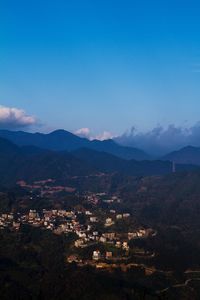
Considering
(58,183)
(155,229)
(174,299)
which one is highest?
(58,183)

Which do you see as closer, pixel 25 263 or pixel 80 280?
pixel 80 280

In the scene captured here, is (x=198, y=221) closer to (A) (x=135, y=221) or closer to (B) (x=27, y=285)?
(A) (x=135, y=221)

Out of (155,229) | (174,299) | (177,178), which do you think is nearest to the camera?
(174,299)

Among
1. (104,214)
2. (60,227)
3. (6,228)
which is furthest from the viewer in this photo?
(104,214)

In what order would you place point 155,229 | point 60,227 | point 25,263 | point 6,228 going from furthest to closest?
point 155,229, point 60,227, point 6,228, point 25,263

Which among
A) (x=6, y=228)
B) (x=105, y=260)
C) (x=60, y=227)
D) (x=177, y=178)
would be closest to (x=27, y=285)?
(x=105, y=260)

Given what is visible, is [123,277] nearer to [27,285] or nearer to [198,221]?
[27,285]

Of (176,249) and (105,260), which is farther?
(176,249)

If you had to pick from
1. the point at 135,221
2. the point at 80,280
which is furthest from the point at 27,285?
the point at 135,221

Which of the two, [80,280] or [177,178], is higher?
[177,178]
